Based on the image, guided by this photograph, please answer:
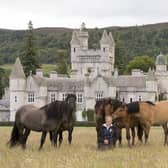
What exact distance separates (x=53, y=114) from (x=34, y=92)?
6865 cm

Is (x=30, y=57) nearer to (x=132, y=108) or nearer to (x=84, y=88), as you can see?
(x=84, y=88)

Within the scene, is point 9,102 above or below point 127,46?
below

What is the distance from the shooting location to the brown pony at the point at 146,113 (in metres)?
18.3

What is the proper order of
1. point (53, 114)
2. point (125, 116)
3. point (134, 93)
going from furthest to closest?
point (134, 93), point (125, 116), point (53, 114)

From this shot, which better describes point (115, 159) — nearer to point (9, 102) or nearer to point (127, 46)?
point (9, 102)

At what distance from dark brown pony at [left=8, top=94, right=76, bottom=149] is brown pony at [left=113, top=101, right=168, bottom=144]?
1.53m

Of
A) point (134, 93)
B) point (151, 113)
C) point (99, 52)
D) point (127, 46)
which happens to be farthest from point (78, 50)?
point (151, 113)

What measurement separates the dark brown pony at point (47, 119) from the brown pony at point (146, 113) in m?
1.53

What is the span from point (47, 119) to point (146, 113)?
3308 mm

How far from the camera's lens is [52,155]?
1498cm

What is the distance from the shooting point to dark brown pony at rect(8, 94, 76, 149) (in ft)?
56.3

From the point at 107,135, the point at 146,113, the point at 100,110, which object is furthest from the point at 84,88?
the point at 107,135

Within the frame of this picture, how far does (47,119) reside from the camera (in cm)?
1719

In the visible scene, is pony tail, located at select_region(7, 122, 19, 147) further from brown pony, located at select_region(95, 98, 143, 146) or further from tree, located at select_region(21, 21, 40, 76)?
tree, located at select_region(21, 21, 40, 76)
